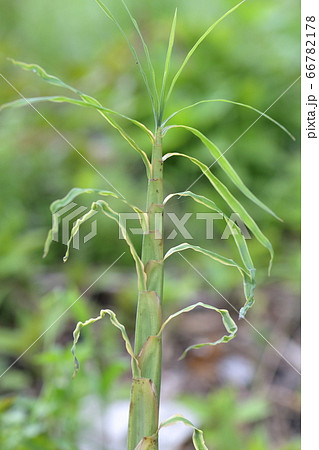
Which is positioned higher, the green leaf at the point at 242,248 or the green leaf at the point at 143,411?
the green leaf at the point at 242,248

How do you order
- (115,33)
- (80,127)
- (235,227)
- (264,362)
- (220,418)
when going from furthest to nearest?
(115,33)
(80,127)
(264,362)
(220,418)
(235,227)

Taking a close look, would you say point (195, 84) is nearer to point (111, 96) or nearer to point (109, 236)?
point (111, 96)

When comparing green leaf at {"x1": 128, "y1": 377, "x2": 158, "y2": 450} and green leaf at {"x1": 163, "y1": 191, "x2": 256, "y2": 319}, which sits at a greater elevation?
green leaf at {"x1": 163, "y1": 191, "x2": 256, "y2": 319}

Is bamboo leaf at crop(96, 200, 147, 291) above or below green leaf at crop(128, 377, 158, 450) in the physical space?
above

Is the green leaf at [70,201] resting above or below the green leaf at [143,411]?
above

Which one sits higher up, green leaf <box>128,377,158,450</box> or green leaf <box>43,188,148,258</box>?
green leaf <box>43,188,148,258</box>

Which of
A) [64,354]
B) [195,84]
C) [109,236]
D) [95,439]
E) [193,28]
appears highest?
[193,28]

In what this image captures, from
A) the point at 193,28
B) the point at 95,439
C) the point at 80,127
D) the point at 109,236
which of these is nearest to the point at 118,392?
the point at 95,439

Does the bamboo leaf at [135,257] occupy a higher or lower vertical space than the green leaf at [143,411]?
higher
